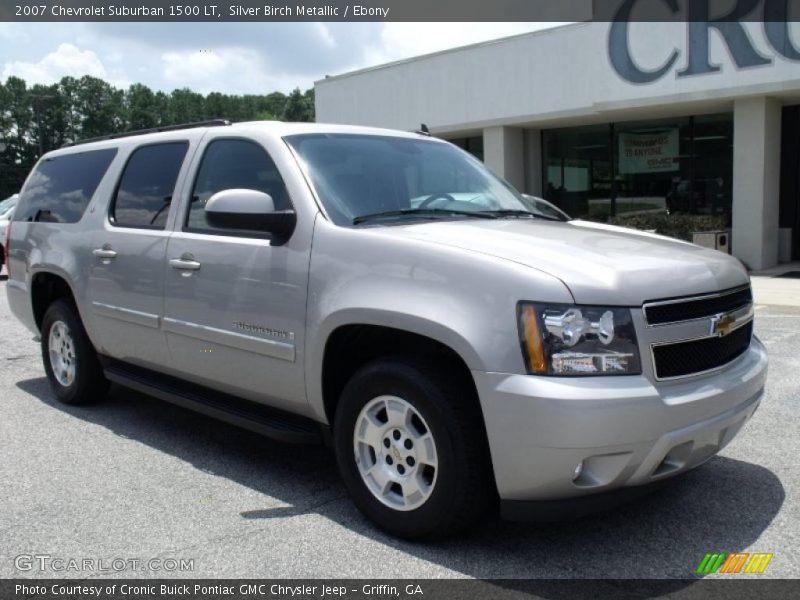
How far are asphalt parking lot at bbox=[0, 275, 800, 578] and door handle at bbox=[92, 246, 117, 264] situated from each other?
121 centimetres

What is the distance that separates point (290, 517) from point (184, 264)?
1.62 metres

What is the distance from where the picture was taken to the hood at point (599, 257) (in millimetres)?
3020

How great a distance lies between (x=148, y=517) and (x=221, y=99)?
4048 inches

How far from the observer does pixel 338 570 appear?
3211mm

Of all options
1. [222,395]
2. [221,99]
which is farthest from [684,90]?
[221,99]

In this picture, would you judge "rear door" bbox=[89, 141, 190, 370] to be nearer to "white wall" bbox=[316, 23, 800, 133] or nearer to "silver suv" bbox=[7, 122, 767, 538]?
"silver suv" bbox=[7, 122, 767, 538]

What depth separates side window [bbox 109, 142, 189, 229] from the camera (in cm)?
486

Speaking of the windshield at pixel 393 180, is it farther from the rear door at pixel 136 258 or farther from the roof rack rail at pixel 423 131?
the rear door at pixel 136 258

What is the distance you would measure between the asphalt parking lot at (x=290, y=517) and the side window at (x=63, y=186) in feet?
5.58

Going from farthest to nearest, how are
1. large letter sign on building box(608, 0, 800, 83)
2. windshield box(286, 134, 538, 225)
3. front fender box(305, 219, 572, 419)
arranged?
large letter sign on building box(608, 0, 800, 83) < windshield box(286, 134, 538, 225) < front fender box(305, 219, 572, 419)

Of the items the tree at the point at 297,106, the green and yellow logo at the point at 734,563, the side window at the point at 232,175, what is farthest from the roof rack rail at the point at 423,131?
the tree at the point at 297,106

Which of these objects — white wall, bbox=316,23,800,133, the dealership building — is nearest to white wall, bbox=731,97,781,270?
the dealership building

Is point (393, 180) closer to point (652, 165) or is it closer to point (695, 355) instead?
point (695, 355)

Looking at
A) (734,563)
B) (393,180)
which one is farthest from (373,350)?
(734,563)
